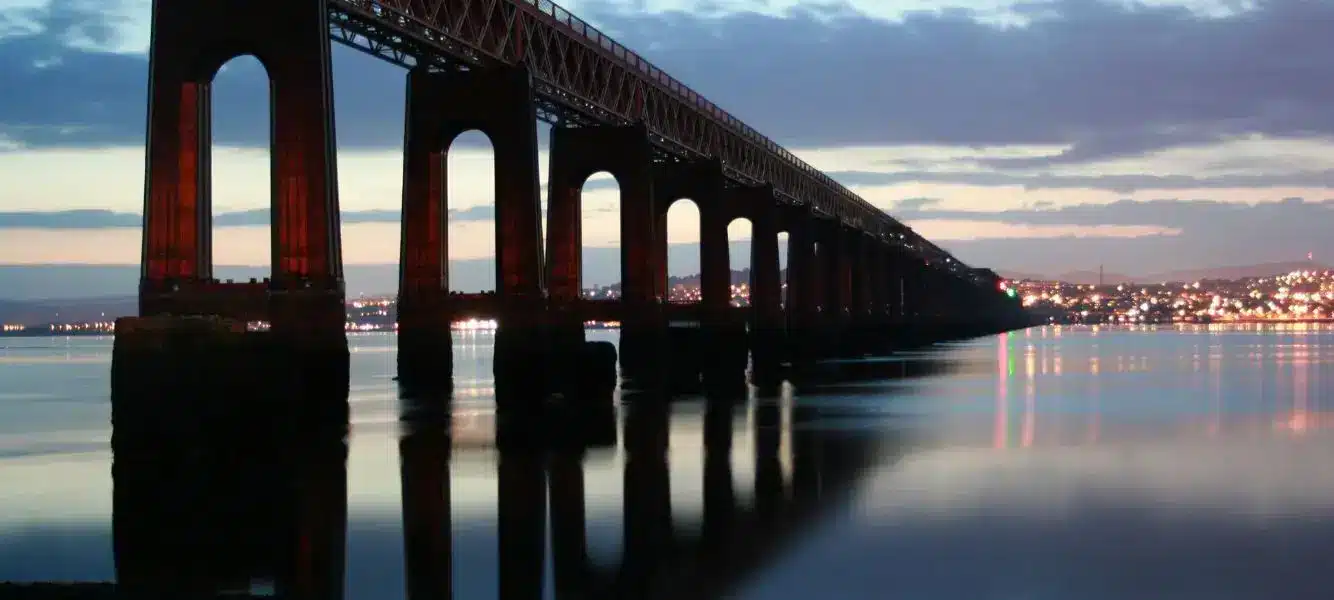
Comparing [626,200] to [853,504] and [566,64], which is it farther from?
[853,504]

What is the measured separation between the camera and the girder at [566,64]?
57281mm

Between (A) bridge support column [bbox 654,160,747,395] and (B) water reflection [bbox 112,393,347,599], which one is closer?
(B) water reflection [bbox 112,393,347,599]

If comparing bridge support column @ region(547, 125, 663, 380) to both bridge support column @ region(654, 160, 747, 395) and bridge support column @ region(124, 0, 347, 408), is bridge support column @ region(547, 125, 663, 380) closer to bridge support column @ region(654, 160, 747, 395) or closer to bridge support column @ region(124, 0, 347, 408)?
bridge support column @ region(654, 160, 747, 395)

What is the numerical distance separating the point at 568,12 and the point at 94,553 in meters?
52.7

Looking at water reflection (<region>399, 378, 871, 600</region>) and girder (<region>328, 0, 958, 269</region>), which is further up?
girder (<region>328, 0, 958, 269</region>)

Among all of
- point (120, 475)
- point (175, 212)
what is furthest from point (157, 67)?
point (120, 475)

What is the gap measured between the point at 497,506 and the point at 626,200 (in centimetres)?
Answer: 5590

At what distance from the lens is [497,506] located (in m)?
29.8

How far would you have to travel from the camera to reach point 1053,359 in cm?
13662

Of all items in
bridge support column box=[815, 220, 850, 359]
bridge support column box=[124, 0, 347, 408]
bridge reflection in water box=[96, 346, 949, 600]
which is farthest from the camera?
bridge support column box=[815, 220, 850, 359]

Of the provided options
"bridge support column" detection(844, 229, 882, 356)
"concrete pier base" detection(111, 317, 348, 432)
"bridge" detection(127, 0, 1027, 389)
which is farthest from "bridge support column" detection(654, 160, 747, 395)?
"concrete pier base" detection(111, 317, 348, 432)

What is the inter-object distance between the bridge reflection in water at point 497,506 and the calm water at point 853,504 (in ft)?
0.50

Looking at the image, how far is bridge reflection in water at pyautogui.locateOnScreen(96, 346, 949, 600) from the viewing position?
2170 cm

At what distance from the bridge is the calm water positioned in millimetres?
4865
